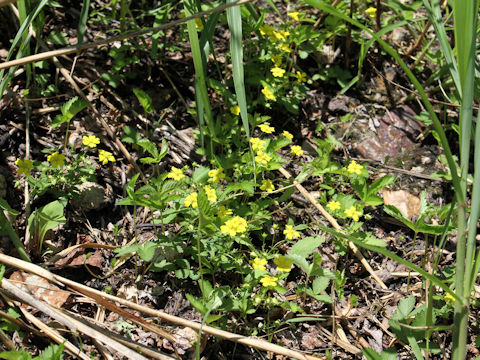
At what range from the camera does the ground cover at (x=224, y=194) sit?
196 cm

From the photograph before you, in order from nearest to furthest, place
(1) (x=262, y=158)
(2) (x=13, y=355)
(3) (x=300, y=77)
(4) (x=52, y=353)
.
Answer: (2) (x=13, y=355) → (4) (x=52, y=353) → (1) (x=262, y=158) → (3) (x=300, y=77)

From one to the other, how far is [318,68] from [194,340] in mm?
2138

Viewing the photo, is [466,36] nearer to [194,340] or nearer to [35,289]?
[194,340]

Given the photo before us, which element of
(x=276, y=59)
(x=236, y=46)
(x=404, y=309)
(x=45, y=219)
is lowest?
(x=404, y=309)

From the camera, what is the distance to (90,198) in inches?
95.7

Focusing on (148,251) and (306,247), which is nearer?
(148,251)

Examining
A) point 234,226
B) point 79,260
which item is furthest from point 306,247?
point 79,260

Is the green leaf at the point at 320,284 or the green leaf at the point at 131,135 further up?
the green leaf at the point at 131,135

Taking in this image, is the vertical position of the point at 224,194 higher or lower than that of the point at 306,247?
higher

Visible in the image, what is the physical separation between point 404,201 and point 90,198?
181cm

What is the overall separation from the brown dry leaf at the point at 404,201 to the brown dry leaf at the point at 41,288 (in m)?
1.85

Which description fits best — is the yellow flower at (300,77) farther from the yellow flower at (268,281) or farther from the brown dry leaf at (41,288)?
the brown dry leaf at (41,288)

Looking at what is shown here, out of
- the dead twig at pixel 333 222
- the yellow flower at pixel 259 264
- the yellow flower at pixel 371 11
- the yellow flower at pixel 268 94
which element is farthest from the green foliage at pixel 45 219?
the yellow flower at pixel 371 11

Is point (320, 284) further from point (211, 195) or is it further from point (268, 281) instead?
point (211, 195)
